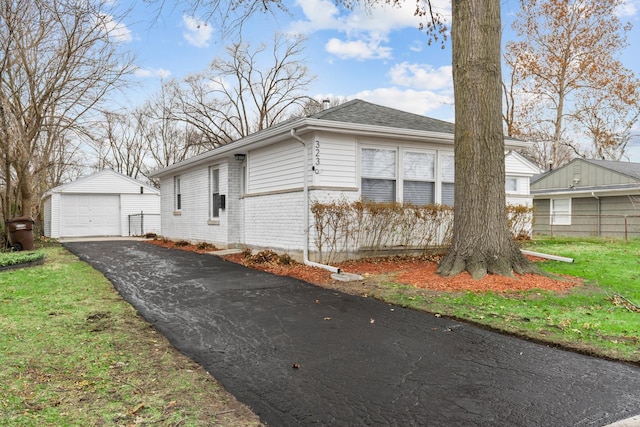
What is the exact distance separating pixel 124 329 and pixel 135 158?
3779 centimetres

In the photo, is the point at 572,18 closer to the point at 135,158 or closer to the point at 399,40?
the point at 399,40

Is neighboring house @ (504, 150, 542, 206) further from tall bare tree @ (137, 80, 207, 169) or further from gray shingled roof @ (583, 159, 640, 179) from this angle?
tall bare tree @ (137, 80, 207, 169)

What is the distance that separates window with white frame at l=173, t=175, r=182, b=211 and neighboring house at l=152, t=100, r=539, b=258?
13.7ft

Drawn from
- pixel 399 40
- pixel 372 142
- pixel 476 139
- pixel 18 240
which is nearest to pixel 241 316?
pixel 476 139

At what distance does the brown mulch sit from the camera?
6.55 meters

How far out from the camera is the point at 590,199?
70.7ft

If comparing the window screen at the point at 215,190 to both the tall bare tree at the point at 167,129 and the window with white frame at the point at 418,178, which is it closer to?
the window with white frame at the point at 418,178

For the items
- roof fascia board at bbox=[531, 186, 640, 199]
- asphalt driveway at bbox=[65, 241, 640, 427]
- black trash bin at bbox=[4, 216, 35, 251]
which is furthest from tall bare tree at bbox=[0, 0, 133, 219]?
roof fascia board at bbox=[531, 186, 640, 199]

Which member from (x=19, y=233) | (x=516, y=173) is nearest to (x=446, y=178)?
(x=516, y=173)

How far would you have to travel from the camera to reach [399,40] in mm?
16406

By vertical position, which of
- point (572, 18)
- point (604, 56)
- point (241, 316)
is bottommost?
point (241, 316)

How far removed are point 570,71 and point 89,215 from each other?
28.9 metres

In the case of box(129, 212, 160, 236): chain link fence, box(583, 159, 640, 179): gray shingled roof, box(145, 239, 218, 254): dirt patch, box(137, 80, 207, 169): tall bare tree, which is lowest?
box(145, 239, 218, 254): dirt patch

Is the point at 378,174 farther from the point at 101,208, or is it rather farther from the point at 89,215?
the point at 89,215
